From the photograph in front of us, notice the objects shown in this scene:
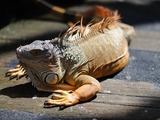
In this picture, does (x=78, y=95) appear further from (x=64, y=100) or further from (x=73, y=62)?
(x=73, y=62)

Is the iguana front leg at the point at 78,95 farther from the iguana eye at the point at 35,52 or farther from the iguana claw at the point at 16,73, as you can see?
the iguana claw at the point at 16,73

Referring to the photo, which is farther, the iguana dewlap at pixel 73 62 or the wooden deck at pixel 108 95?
the iguana dewlap at pixel 73 62

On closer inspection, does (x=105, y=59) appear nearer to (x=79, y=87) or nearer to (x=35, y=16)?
(x=79, y=87)

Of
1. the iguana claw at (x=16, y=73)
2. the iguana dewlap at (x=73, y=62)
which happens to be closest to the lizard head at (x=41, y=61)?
the iguana dewlap at (x=73, y=62)

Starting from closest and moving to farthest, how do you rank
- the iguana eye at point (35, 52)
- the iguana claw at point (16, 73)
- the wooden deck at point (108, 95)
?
the wooden deck at point (108, 95)
the iguana eye at point (35, 52)
the iguana claw at point (16, 73)

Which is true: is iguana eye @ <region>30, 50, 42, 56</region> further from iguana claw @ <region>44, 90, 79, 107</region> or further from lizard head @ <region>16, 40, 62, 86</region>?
iguana claw @ <region>44, 90, 79, 107</region>

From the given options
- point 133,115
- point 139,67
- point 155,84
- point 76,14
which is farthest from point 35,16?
point 133,115

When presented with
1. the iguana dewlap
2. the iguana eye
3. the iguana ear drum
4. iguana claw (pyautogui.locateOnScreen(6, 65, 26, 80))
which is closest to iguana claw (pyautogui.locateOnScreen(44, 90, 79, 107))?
the iguana dewlap
